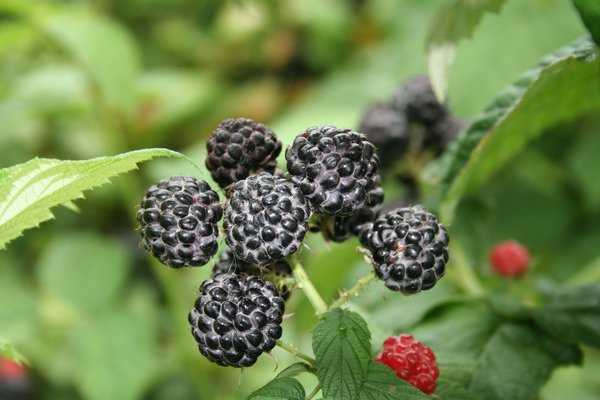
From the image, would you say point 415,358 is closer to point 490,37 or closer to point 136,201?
point 490,37

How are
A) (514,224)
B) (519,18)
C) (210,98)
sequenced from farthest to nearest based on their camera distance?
(210,98) → (514,224) → (519,18)

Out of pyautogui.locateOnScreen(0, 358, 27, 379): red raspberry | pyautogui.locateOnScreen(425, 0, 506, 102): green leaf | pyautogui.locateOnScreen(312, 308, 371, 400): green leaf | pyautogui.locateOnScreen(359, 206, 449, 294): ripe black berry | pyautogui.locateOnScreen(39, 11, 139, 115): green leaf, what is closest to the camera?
pyautogui.locateOnScreen(312, 308, 371, 400): green leaf

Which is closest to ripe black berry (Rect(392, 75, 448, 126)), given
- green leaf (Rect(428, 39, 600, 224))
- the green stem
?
green leaf (Rect(428, 39, 600, 224))

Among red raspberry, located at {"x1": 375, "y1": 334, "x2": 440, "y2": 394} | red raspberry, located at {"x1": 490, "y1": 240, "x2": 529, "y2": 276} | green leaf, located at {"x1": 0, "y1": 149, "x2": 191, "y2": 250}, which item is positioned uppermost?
green leaf, located at {"x1": 0, "y1": 149, "x2": 191, "y2": 250}

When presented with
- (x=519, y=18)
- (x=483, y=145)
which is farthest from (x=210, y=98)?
(x=483, y=145)

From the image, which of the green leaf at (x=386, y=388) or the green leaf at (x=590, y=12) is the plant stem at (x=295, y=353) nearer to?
the green leaf at (x=386, y=388)

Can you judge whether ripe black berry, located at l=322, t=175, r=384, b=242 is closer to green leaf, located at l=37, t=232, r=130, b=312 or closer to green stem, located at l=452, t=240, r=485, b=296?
green stem, located at l=452, t=240, r=485, b=296

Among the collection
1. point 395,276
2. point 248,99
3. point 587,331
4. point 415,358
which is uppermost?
point 248,99

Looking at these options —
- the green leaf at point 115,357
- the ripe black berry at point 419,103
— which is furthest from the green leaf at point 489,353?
the green leaf at point 115,357
